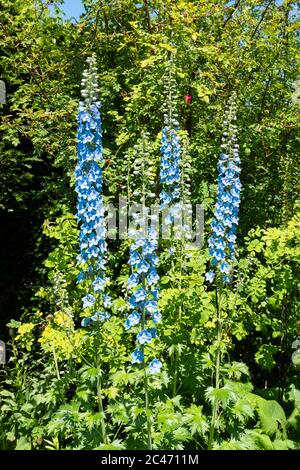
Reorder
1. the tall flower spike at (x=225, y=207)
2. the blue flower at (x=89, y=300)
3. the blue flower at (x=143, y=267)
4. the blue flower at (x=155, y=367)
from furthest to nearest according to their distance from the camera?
the tall flower spike at (x=225, y=207), the blue flower at (x=89, y=300), the blue flower at (x=155, y=367), the blue flower at (x=143, y=267)

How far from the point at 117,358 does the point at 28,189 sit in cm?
302

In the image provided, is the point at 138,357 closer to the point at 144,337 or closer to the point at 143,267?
the point at 144,337

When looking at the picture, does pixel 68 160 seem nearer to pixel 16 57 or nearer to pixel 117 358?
pixel 16 57

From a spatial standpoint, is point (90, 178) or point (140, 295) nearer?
point (140, 295)

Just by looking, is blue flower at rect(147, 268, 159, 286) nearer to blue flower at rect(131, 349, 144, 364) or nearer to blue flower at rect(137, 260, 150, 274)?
blue flower at rect(137, 260, 150, 274)

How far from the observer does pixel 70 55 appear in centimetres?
505

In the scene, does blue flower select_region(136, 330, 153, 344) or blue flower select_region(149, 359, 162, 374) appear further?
blue flower select_region(149, 359, 162, 374)

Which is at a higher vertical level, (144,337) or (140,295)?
(140,295)

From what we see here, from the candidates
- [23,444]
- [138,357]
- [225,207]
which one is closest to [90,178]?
[225,207]

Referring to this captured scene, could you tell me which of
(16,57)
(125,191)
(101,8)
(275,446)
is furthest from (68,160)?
(275,446)

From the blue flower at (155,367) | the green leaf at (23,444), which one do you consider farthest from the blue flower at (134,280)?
the green leaf at (23,444)
